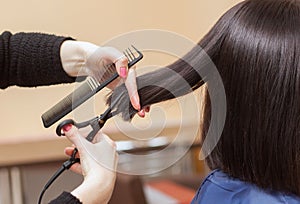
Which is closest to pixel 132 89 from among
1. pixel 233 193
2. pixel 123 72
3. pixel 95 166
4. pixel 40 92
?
pixel 123 72

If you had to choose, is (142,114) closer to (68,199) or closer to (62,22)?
(68,199)

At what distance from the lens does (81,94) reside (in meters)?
0.85

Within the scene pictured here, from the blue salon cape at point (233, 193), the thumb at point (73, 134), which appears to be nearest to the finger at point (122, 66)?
the thumb at point (73, 134)

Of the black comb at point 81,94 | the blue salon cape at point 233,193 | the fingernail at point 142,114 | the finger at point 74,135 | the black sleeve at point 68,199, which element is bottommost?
A: the blue salon cape at point 233,193

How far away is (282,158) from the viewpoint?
86 centimetres

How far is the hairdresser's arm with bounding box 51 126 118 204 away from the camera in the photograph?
808mm

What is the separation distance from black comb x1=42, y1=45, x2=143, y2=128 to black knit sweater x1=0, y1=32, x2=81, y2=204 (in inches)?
6.6

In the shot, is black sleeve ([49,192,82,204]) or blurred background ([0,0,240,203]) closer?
black sleeve ([49,192,82,204])

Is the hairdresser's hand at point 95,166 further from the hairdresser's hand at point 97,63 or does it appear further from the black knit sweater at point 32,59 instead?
the black knit sweater at point 32,59

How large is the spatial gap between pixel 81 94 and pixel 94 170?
118 mm

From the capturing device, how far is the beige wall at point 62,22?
2.14 m

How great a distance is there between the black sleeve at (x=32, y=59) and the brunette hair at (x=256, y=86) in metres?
0.18

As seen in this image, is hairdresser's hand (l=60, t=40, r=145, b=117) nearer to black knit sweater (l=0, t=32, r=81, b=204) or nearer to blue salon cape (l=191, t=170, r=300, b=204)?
black knit sweater (l=0, t=32, r=81, b=204)

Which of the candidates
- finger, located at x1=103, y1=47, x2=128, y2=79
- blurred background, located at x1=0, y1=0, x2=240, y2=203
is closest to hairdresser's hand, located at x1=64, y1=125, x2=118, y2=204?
finger, located at x1=103, y1=47, x2=128, y2=79
